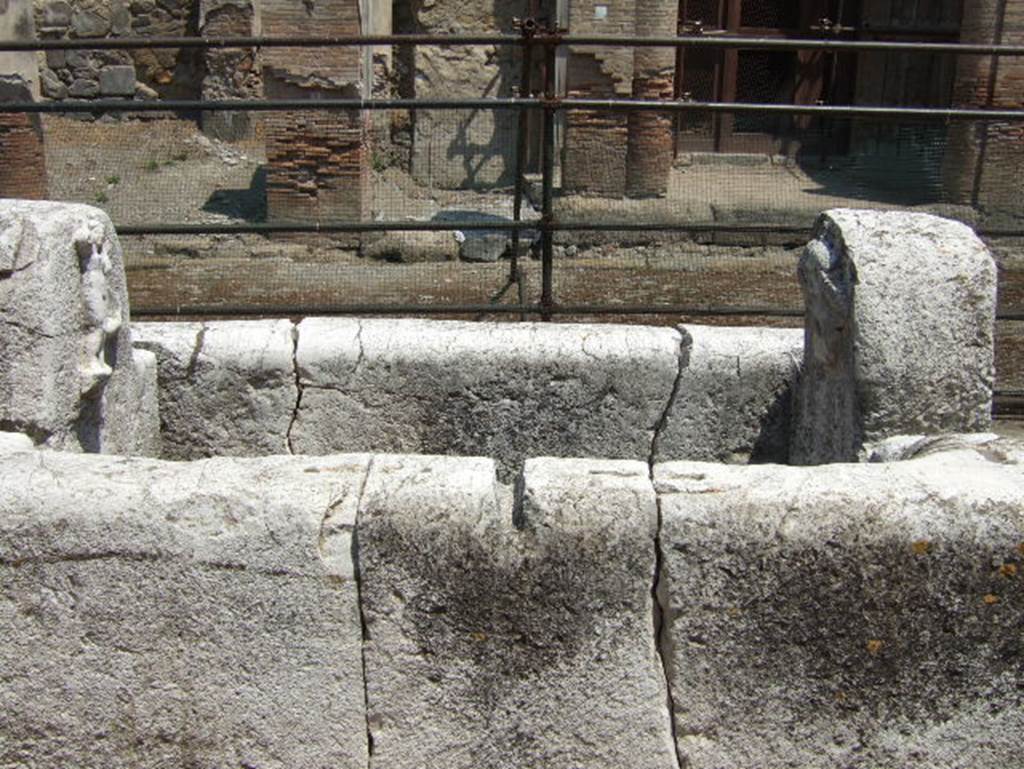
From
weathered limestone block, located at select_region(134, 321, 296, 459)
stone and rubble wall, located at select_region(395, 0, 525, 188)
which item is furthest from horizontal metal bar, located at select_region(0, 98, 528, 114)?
stone and rubble wall, located at select_region(395, 0, 525, 188)

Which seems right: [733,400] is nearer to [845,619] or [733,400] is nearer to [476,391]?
[476,391]

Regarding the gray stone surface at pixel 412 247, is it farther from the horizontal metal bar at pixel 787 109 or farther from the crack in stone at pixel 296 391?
the crack in stone at pixel 296 391

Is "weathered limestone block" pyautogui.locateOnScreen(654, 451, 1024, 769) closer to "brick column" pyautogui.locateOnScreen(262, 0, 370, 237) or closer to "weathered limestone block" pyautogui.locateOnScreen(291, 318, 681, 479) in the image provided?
"weathered limestone block" pyautogui.locateOnScreen(291, 318, 681, 479)

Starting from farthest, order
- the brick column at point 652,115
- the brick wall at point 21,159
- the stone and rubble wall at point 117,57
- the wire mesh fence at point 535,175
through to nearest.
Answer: the stone and rubble wall at point 117,57
the brick column at point 652,115
the brick wall at point 21,159
the wire mesh fence at point 535,175

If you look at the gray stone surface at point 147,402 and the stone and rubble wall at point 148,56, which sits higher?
the stone and rubble wall at point 148,56

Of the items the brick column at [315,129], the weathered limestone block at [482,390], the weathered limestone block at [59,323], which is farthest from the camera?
the brick column at [315,129]

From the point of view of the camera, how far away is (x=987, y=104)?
11.0 metres

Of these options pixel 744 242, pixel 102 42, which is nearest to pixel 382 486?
pixel 102 42

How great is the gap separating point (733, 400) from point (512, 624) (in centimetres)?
136

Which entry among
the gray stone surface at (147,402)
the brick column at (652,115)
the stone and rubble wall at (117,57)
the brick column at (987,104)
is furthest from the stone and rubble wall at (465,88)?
the gray stone surface at (147,402)

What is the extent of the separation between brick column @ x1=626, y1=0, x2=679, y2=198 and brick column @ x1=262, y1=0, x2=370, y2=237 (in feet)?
7.91

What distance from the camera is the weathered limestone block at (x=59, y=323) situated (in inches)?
105

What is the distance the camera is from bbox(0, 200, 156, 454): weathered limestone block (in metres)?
2.67

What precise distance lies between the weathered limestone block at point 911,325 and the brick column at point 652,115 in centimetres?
825
